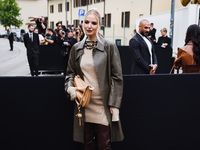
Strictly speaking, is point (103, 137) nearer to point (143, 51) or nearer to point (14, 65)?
point (143, 51)

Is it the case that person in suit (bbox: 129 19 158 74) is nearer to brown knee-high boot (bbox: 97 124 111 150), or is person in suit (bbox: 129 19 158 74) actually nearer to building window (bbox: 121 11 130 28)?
brown knee-high boot (bbox: 97 124 111 150)

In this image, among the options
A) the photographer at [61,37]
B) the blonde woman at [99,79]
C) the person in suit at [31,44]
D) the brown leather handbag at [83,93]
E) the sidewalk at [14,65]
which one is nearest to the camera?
the brown leather handbag at [83,93]

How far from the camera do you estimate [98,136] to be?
2.40 m

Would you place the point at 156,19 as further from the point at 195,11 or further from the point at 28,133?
the point at 28,133

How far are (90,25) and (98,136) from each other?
1200mm

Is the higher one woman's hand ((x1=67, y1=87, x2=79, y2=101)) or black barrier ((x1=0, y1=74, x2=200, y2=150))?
woman's hand ((x1=67, y1=87, x2=79, y2=101))

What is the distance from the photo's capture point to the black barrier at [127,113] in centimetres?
271

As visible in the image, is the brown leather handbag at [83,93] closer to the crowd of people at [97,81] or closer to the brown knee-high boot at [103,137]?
the crowd of people at [97,81]

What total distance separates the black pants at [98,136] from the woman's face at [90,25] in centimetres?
101

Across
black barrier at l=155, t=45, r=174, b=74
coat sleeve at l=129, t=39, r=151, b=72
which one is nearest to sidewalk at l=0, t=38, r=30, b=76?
black barrier at l=155, t=45, r=174, b=74

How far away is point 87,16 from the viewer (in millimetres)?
2275

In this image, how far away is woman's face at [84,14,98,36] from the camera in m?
2.26

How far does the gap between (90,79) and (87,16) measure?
2.17ft

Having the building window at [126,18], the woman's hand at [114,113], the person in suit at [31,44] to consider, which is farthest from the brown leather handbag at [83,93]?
the building window at [126,18]
